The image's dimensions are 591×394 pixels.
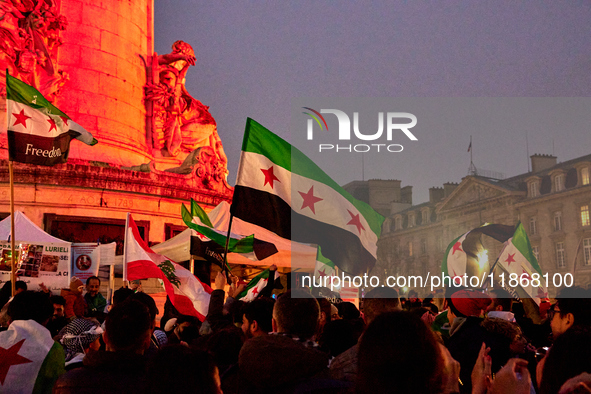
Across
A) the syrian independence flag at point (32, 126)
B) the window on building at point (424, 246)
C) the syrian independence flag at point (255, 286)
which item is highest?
the syrian independence flag at point (32, 126)

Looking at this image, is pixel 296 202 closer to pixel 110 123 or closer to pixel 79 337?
pixel 79 337

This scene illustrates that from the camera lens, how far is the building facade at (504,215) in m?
10.9

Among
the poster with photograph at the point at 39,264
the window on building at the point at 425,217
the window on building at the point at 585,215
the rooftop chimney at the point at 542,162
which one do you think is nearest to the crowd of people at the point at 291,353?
the rooftop chimney at the point at 542,162

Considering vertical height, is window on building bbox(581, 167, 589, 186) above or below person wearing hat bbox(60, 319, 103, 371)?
above

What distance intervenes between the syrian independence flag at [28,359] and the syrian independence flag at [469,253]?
9209mm

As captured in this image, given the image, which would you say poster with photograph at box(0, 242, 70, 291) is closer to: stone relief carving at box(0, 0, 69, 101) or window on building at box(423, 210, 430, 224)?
window on building at box(423, 210, 430, 224)

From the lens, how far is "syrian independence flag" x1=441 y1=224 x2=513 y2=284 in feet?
40.2

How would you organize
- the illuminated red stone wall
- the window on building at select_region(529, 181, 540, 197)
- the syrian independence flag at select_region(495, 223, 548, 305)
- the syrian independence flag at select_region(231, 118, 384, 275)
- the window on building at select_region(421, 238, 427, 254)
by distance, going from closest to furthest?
the syrian independence flag at select_region(231, 118, 384, 275) < the syrian independence flag at select_region(495, 223, 548, 305) < the window on building at select_region(529, 181, 540, 197) < the window on building at select_region(421, 238, 427, 254) < the illuminated red stone wall

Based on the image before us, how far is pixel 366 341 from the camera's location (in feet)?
7.28

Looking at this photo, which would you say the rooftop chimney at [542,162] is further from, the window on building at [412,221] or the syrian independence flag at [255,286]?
the syrian independence flag at [255,286]

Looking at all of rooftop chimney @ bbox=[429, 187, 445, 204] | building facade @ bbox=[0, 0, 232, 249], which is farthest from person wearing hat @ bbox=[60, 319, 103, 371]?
building facade @ bbox=[0, 0, 232, 249]

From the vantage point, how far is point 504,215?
1288 centimetres

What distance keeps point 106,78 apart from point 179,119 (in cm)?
338

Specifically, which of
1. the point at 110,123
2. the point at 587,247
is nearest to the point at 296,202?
the point at 587,247
